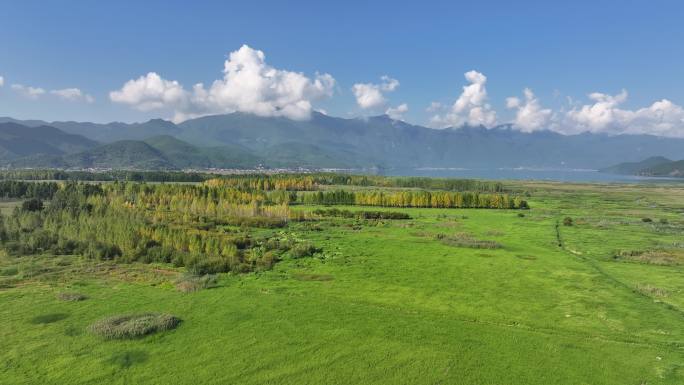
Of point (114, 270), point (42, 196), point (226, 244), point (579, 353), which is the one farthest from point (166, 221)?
point (579, 353)

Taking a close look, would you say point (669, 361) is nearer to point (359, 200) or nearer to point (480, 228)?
point (480, 228)

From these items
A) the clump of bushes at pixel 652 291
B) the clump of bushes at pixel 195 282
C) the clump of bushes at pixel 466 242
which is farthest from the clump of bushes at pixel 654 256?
the clump of bushes at pixel 195 282

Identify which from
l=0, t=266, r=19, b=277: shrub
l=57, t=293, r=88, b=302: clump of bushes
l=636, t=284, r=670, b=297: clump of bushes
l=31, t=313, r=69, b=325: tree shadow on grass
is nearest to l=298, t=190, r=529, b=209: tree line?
l=636, t=284, r=670, b=297: clump of bushes

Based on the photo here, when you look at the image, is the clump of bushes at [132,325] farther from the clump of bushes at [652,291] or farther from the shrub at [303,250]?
the clump of bushes at [652,291]

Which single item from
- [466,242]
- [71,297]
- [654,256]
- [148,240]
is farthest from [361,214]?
[71,297]

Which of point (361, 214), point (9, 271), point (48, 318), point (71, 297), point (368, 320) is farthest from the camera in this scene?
point (361, 214)

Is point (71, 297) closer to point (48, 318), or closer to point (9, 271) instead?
point (48, 318)
